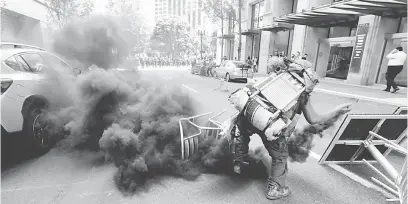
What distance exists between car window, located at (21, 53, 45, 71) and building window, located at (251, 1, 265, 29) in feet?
75.8

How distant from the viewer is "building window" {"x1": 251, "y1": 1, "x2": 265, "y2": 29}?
23875 millimetres

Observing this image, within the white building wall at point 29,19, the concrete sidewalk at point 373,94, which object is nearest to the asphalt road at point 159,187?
the concrete sidewalk at point 373,94

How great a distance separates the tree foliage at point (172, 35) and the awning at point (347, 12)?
38346mm

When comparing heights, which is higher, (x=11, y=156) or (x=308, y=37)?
(x=308, y=37)

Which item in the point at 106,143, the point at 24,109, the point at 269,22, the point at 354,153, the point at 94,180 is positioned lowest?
the point at 94,180

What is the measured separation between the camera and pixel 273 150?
2.34 metres

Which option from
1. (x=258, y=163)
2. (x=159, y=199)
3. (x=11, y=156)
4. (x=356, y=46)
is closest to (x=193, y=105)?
(x=258, y=163)

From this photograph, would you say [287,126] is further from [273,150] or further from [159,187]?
[159,187]

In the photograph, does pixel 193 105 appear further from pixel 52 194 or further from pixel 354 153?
pixel 354 153

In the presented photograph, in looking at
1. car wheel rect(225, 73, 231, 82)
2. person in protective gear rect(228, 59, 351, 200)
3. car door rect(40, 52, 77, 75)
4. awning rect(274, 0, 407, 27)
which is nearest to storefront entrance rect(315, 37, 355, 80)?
awning rect(274, 0, 407, 27)

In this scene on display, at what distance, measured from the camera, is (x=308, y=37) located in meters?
16.0

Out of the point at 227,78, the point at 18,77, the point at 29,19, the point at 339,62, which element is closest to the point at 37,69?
the point at 18,77

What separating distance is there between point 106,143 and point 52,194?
0.74m

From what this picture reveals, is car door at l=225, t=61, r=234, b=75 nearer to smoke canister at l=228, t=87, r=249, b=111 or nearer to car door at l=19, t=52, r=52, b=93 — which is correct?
car door at l=19, t=52, r=52, b=93
